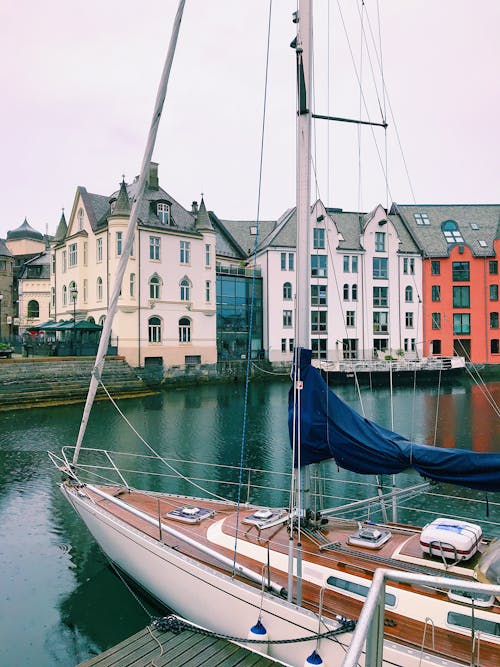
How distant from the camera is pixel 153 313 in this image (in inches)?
2168

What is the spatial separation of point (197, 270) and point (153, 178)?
11.9m

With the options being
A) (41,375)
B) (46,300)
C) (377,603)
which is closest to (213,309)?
(41,375)

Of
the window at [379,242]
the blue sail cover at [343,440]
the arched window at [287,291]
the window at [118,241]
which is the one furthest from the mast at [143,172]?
the window at [379,242]

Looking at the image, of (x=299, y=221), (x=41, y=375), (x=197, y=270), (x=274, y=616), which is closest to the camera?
(x=274, y=616)

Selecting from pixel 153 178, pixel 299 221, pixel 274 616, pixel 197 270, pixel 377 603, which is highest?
pixel 153 178

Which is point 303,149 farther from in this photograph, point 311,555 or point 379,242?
point 379,242

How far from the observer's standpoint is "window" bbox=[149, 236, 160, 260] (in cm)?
5503

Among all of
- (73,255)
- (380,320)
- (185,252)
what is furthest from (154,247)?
(380,320)

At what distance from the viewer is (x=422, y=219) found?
72.2 m

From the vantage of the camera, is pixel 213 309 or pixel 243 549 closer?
pixel 243 549

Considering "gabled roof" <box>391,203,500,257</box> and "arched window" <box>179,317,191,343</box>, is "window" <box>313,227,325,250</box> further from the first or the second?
"arched window" <box>179,317,191,343</box>

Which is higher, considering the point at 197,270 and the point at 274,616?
the point at 197,270

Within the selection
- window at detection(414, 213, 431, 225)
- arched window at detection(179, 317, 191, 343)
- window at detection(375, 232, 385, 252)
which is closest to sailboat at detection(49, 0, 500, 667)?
arched window at detection(179, 317, 191, 343)

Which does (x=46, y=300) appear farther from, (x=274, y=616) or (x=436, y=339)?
(x=274, y=616)
